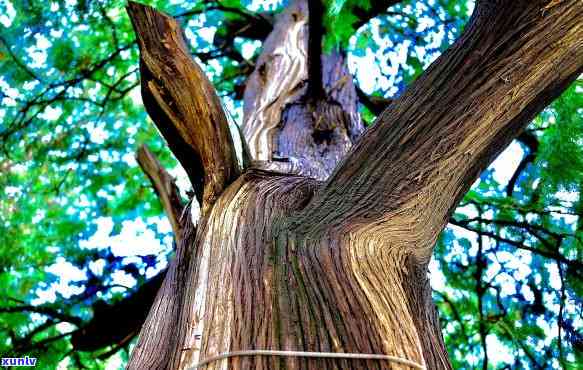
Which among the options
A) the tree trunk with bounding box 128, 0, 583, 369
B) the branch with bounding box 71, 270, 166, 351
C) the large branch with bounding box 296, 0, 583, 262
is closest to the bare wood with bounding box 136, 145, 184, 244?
the branch with bounding box 71, 270, 166, 351

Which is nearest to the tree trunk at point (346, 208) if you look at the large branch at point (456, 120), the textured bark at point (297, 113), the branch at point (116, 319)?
the large branch at point (456, 120)

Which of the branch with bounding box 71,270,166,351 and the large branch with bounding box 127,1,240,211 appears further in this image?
the branch with bounding box 71,270,166,351

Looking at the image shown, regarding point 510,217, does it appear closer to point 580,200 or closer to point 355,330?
point 580,200

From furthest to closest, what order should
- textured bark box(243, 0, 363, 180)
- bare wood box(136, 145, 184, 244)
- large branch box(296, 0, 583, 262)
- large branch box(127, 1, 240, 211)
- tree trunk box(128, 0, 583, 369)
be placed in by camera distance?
bare wood box(136, 145, 184, 244)
textured bark box(243, 0, 363, 180)
large branch box(127, 1, 240, 211)
large branch box(296, 0, 583, 262)
tree trunk box(128, 0, 583, 369)

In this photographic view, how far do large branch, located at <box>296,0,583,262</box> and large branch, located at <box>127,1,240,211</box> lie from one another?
382mm

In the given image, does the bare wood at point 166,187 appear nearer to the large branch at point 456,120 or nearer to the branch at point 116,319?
the branch at point 116,319

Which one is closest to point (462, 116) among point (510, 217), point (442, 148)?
point (442, 148)

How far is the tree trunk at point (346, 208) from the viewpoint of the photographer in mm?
1117

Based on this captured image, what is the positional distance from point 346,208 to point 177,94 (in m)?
0.60

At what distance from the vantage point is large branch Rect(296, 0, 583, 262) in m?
1.38

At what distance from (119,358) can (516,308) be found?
3.34 m

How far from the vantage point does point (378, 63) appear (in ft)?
14.7

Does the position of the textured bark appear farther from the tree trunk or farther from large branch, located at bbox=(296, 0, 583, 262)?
large branch, located at bbox=(296, 0, 583, 262)

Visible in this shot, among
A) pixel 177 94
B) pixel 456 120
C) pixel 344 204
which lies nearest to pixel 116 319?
pixel 177 94
